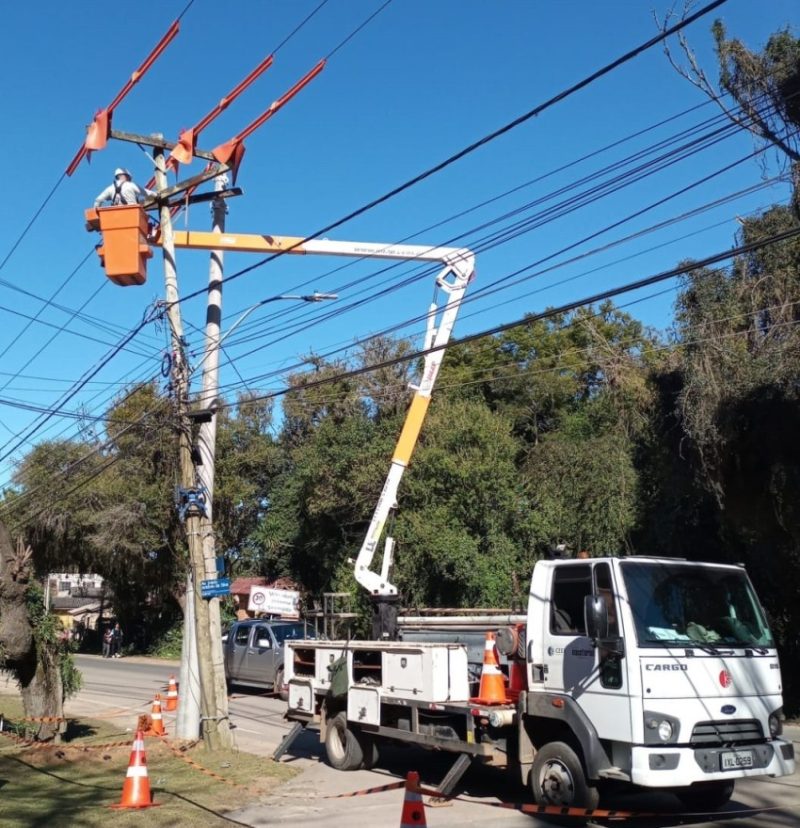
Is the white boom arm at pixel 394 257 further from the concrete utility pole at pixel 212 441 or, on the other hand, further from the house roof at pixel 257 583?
the house roof at pixel 257 583

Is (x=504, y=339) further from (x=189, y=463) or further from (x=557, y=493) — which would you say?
(x=189, y=463)

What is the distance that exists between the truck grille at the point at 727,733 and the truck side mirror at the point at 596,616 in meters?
1.15

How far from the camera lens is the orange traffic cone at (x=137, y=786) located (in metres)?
9.41

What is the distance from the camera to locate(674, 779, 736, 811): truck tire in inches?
357

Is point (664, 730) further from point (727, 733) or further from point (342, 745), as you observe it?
point (342, 745)

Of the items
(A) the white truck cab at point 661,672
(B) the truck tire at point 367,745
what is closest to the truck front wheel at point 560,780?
(A) the white truck cab at point 661,672

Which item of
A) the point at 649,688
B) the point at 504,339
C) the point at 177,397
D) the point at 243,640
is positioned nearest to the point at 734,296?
the point at 177,397

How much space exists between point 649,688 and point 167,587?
3554 centimetres

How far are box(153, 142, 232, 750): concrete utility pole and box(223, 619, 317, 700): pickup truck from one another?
7.72m

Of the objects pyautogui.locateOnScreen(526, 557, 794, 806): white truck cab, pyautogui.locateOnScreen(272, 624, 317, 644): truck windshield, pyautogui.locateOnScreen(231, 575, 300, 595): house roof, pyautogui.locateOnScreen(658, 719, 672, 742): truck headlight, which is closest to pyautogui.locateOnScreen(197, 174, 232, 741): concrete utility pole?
pyautogui.locateOnScreen(526, 557, 794, 806): white truck cab

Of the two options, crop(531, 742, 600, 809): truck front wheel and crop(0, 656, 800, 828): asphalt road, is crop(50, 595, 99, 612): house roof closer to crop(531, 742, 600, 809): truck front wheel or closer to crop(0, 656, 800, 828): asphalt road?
crop(0, 656, 800, 828): asphalt road

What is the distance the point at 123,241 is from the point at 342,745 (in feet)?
25.5

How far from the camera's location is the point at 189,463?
14.1 metres

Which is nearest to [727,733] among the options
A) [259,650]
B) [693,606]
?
[693,606]
